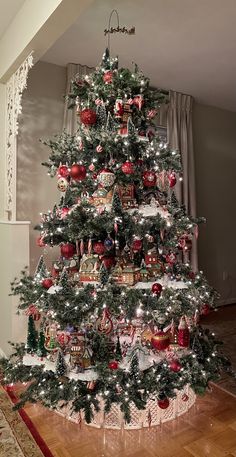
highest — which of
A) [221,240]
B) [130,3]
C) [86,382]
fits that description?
[130,3]

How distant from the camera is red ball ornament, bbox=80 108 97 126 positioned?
2.16m

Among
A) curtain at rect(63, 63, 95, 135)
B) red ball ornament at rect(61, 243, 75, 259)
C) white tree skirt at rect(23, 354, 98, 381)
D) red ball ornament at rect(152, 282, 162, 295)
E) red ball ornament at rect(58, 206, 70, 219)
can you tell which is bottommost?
white tree skirt at rect(23, 354, 98, 381)

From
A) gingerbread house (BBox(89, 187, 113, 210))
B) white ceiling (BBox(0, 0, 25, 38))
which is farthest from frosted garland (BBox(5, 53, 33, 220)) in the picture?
gingerbread house (BBox(89, 187, 113, 210))

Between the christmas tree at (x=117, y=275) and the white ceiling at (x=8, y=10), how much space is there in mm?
614

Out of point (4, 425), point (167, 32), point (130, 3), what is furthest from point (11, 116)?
point (4, 425)

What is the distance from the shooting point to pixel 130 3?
7.77 feet

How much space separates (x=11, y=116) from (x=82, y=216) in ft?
3.79

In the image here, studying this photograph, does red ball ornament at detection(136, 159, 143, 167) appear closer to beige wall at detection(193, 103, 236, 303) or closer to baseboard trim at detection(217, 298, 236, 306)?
→ beige wall at detection(193, 103, 236, 303)

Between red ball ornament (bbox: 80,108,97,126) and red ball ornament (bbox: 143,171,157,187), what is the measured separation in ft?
1.51

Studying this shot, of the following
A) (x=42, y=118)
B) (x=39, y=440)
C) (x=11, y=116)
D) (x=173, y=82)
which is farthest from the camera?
(x=173, y=82)

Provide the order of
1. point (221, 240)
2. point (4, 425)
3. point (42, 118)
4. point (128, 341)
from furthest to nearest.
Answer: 1. point (221, 240)
2. point (42, 118)
3. point (128, 341)
4. point (4, 425)

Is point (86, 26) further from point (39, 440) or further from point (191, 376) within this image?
point (39, 440)

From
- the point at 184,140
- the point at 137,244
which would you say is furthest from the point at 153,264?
the point at 184,140

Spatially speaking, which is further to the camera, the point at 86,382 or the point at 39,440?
the point at 86,382
